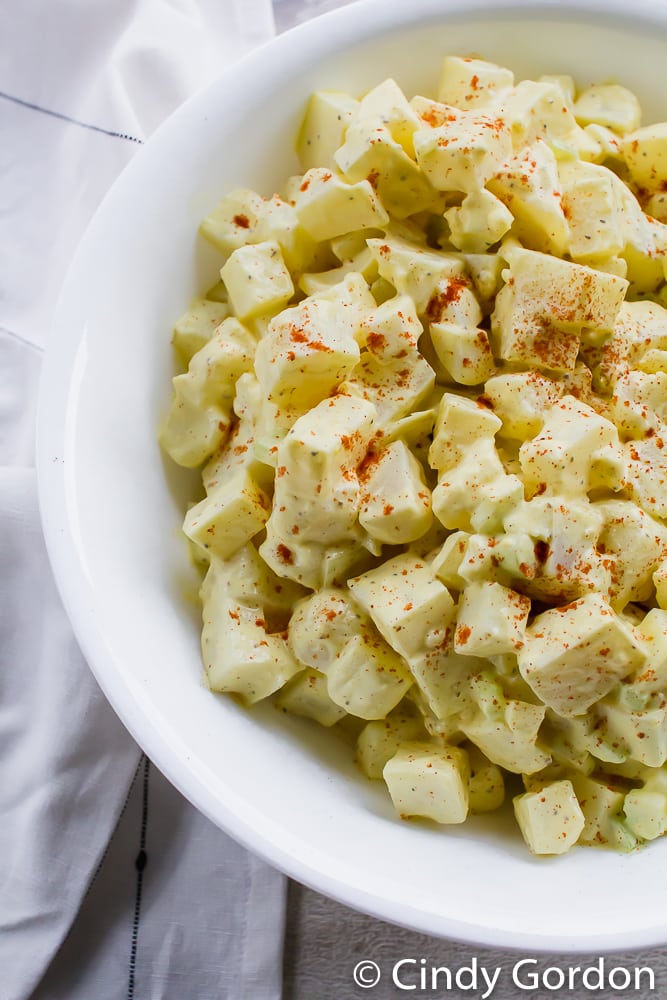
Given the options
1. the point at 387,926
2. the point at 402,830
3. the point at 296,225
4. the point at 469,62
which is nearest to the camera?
the point at 402,830

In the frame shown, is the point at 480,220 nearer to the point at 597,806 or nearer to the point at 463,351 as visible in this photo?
the point at 463,351

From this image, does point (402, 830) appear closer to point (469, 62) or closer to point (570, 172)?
point (570, 172)

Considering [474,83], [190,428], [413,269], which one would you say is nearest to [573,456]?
[413,269]

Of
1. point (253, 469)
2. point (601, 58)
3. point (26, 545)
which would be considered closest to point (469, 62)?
point (601, 58)

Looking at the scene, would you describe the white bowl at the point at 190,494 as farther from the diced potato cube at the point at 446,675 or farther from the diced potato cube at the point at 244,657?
the diced potato cube at the point at 446,675

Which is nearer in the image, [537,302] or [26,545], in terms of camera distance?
[537,302]

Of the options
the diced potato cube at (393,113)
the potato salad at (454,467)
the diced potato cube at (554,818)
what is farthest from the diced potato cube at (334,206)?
the diced potato cube at (554,818)
